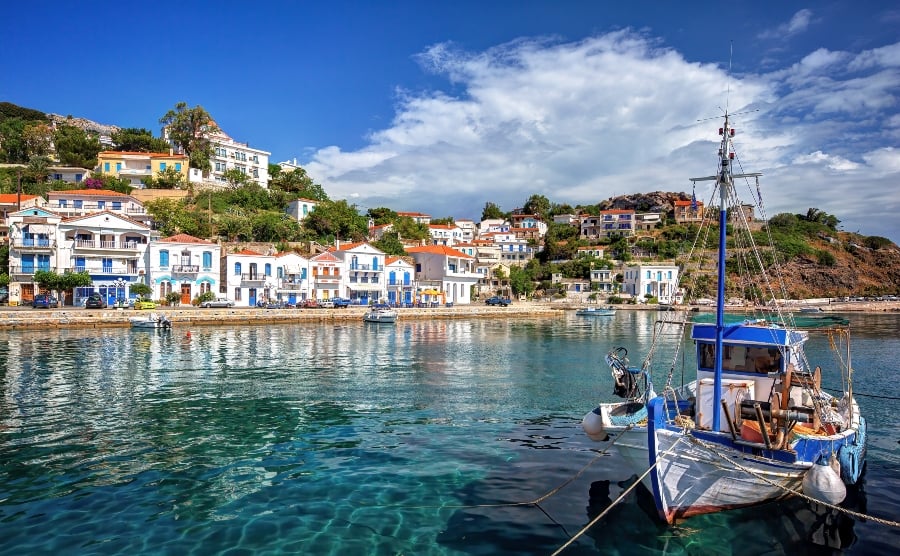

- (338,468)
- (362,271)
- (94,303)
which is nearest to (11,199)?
(94,303)

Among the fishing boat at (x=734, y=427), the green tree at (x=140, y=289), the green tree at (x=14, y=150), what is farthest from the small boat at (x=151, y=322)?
the green tree at (x=14, y=150)

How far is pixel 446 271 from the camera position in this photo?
75.6 meters

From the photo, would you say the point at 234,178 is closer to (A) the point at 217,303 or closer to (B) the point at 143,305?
(A) the point at 217,303

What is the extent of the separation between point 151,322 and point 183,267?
→ 43.4ft

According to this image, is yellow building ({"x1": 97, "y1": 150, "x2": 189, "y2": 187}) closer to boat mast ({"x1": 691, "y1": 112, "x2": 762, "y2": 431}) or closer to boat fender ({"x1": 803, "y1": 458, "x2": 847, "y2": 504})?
boat mast ({"x1": 691, "y1": 112, "x2": 762, "y2": 431})

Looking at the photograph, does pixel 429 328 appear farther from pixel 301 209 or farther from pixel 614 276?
pixel 614 276

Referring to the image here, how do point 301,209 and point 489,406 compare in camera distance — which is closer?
point 489,406

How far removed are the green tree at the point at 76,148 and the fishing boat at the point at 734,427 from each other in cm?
8809

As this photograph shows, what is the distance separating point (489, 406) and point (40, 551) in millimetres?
13586

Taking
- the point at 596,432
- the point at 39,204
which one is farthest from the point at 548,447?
the point at 39,204

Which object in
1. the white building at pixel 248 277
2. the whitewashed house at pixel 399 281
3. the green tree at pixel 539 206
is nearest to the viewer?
the white building at pixel 248 277

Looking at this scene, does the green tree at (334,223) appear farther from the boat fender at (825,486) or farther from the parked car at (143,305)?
the boat fender at (825,486)

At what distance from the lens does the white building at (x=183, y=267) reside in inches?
2215

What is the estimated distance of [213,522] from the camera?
34.3 ft
